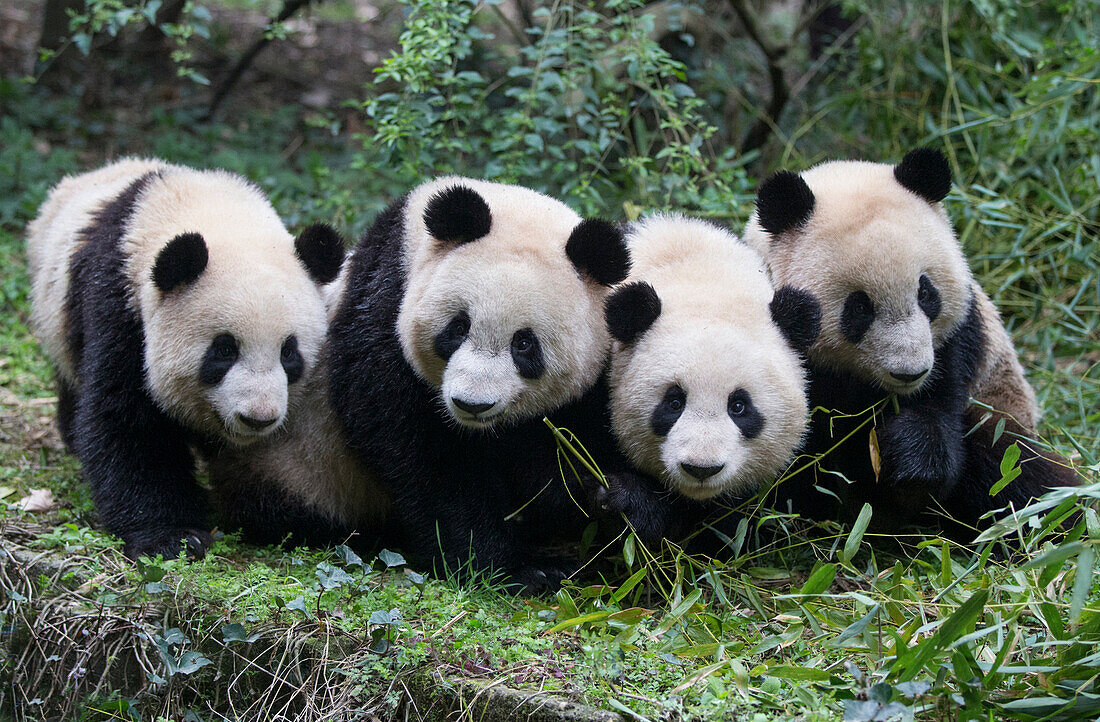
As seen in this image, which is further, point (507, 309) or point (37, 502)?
point (37, 502)

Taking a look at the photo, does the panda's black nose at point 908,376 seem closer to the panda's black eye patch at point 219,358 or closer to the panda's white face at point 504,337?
the panda's white face at point 504,337

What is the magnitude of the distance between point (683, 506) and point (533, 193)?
54.0 inches

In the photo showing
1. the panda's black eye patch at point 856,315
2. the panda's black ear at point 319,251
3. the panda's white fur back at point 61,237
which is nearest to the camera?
the panda's black eye patch at point 856,315

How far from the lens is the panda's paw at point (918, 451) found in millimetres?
3729

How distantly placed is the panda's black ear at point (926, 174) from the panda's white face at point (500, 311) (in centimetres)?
123

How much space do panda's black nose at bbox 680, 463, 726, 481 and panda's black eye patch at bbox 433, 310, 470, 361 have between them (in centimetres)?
86

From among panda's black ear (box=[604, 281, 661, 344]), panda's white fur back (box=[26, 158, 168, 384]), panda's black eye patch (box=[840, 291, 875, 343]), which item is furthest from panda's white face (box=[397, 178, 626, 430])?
panda's white fur back (box=[26, 158, 168, 384])

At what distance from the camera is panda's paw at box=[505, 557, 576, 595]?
3.80 metres

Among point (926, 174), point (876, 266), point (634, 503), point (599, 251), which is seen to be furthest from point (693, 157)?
point (634, 503)

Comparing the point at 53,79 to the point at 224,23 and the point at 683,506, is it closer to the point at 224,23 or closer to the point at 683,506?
the point at 224,23

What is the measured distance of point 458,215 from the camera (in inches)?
137

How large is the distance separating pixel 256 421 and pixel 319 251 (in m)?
0.81

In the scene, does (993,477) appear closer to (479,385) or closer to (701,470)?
(701,470)

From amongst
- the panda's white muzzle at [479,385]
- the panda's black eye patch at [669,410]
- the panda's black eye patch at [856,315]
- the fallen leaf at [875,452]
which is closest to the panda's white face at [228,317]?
the panda's white muzzle at [479,385]
